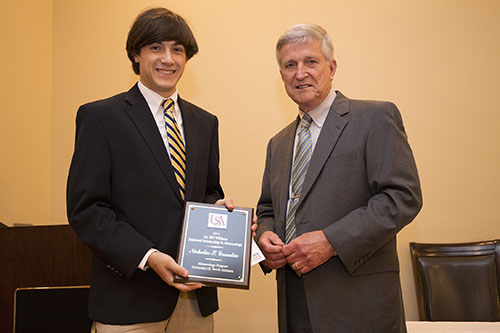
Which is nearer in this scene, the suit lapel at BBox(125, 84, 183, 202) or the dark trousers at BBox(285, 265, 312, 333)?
the suit lapel at BBox(125, 84, 183, 202)

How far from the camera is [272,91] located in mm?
3615

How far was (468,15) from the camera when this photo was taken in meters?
3.53

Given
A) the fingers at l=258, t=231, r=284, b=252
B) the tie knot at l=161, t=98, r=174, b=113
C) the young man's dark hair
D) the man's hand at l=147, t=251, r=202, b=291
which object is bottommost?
the man's hand at l=147, t=251, r=202, b=291

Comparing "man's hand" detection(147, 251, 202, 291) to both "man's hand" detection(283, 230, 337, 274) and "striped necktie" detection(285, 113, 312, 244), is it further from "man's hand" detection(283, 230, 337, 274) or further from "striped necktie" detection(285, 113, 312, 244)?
"striped necktie" detection(285, 113, 312, 244)

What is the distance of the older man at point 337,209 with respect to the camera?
1.87 meters

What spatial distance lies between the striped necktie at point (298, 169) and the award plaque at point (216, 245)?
0.27 metres

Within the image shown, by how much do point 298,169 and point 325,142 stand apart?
0.19 meters

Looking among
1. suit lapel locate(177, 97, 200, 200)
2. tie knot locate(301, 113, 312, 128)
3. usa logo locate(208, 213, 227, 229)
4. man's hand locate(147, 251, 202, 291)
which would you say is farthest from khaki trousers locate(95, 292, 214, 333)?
tie knot locate(301, 113, 312, 128)

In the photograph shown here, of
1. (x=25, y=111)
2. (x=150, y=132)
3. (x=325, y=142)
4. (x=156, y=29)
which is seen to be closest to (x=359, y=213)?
(x=325, y=142)

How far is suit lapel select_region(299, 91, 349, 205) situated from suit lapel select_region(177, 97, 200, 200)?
474 millimetres

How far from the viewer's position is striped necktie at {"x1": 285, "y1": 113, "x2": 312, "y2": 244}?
209 centimetres

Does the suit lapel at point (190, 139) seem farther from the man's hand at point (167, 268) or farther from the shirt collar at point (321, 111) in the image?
the shirt collar at point (321, 111)

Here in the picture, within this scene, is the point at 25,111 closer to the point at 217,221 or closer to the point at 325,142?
the point at 217,221

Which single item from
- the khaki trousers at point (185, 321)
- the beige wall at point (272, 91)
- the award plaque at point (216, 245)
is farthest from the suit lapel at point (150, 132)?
the beige wall at point (272, 91)
